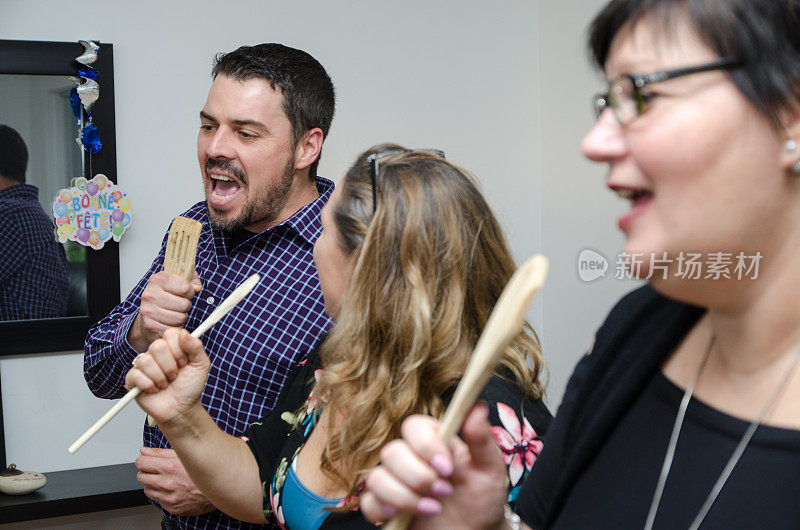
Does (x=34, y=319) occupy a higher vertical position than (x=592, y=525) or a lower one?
lower

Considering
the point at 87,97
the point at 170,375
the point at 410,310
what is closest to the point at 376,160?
the point at 410,310

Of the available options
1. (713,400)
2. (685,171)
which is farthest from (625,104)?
(713,400)

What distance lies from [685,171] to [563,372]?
7.30 ft

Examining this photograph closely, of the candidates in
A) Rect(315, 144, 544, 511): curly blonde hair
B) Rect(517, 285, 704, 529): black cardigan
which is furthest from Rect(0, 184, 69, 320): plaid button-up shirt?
Rect(517, 285, 704, 529): black cardigan

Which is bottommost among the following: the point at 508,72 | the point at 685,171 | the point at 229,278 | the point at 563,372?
the point at 563,372

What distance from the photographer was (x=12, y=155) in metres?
2.33

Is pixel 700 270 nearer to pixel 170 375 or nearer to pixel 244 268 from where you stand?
pixel 170 375

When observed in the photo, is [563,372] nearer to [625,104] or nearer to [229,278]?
[229,278]

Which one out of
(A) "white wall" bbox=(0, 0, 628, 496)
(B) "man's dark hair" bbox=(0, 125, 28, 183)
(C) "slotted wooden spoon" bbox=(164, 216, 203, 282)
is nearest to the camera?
(C) "slotted wooden spoon" bbox=(164, 216, 203, 282)

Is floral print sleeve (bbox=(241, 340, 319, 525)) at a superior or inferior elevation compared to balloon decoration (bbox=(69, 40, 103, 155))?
inferior

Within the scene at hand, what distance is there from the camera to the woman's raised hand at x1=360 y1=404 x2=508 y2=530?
0.60 m

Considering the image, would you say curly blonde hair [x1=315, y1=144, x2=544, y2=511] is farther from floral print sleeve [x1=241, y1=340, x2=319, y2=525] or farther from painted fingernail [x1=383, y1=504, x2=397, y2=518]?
painted fingernail [x1=383, y1=504, x2=397, y2=518]

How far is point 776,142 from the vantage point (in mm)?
596

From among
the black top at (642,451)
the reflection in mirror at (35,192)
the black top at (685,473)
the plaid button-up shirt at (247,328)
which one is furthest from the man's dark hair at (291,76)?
the black top at (685,473)
